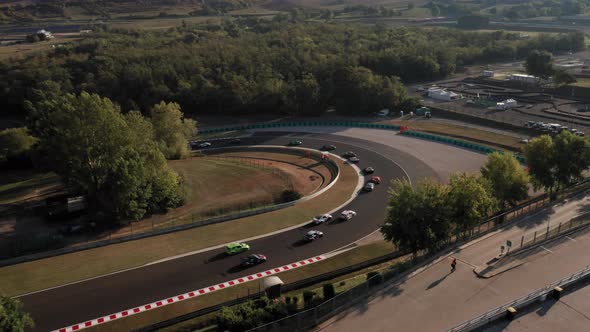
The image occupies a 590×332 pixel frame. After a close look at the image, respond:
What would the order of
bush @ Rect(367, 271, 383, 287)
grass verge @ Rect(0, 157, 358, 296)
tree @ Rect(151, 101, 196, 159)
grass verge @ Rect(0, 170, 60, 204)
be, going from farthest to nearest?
1. tree @ Rect(151, 101, 196, 159)
2. grass verge @ Rect(0, 170, 60, 204)
3. grass verge @ Rect(0, 157, 358, 296)
4. bush @ Rect(367, 271, 383, 287)

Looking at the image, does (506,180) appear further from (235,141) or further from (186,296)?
(235,141)

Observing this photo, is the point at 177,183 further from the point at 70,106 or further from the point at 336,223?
the point at 336,223

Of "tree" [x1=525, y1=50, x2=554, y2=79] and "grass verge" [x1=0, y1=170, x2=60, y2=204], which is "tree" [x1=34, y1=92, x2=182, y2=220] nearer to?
"grass verge" [x1=0, y1=170, x2=60, y2=204]

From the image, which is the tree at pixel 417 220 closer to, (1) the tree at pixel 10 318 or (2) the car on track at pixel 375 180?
(2) the car on track at pixel 375 180

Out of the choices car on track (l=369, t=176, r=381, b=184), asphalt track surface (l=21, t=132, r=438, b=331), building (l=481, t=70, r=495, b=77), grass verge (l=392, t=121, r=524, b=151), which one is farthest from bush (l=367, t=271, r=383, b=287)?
building (l=481, t=70, r=495, b=77)

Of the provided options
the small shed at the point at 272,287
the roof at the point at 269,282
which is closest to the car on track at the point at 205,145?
the roof at the point at 269,282

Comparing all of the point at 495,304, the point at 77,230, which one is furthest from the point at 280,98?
the point at 495,304

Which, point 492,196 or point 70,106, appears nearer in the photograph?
point 492,196
